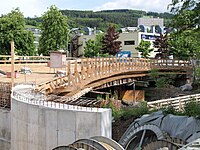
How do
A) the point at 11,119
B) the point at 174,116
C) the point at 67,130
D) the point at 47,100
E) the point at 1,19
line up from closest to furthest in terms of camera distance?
the point at 67,130 → the point at 174,116 → the point at 47,100 → the point at 11,119 → the point at 1,19

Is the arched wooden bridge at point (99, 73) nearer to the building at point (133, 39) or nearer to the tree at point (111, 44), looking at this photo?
the tree at point (111, 44)

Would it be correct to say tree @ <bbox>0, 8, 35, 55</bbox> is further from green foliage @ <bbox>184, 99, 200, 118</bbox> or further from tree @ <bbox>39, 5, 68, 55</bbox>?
green foliage @ <bbox>184, 99, 200, 118</bbox>

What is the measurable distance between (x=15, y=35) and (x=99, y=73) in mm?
29743

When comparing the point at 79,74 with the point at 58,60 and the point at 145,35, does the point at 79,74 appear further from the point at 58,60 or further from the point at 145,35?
the point at 145,35

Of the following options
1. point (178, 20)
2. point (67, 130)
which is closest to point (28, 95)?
point (67, 130)

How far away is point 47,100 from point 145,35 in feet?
247

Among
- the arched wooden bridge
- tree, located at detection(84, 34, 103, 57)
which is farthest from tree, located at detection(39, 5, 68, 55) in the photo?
the arched wooden bridge

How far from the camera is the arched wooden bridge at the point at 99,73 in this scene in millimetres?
24062

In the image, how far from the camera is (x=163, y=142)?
1315cm

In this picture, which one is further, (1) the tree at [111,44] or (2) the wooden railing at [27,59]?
(1) the tree at [111,44]

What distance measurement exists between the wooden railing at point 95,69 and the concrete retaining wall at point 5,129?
7.63ft

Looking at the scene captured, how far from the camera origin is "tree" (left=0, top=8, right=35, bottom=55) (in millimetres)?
57062

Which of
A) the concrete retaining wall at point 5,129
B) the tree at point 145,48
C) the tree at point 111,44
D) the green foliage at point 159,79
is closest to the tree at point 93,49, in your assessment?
the tree at point 111,44

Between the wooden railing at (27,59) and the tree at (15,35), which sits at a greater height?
the tree at (15,35)
